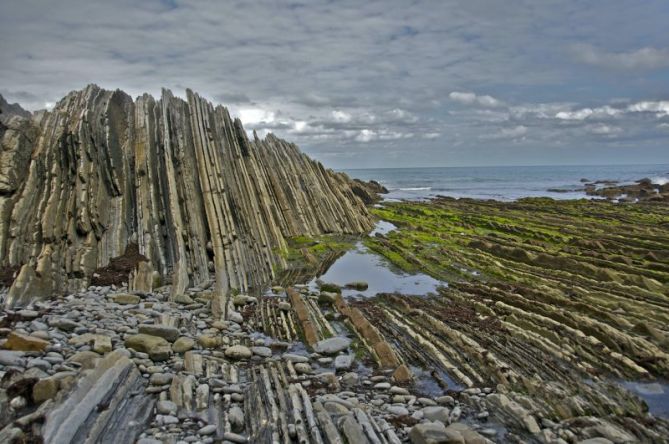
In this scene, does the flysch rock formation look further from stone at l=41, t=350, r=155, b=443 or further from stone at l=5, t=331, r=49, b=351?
stone at l=41, t=350, r=155, b=443

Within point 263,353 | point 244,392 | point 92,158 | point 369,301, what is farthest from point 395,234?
point 244,392

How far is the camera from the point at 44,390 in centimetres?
866

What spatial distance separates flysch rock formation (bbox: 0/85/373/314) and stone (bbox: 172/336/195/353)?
355 centimetres

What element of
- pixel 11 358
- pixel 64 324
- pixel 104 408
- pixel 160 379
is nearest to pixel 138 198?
pixel 64 324

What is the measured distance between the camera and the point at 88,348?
11.4 m

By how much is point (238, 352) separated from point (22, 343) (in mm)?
5100

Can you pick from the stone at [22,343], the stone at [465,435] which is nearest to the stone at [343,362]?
the stone at [465,435]

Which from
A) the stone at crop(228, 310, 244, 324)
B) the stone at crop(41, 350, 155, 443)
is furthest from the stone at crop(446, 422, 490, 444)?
the stone at crop(228, 310, 244, 324)

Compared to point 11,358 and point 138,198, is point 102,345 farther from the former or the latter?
point 138,198

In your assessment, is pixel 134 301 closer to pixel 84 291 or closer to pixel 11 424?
pixel 84 291

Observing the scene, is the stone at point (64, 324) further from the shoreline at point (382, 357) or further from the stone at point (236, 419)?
the stone at point (236, 419)

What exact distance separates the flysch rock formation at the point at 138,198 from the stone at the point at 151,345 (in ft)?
14.1

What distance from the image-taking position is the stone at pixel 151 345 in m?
11.7

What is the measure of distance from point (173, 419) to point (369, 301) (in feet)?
36.1
